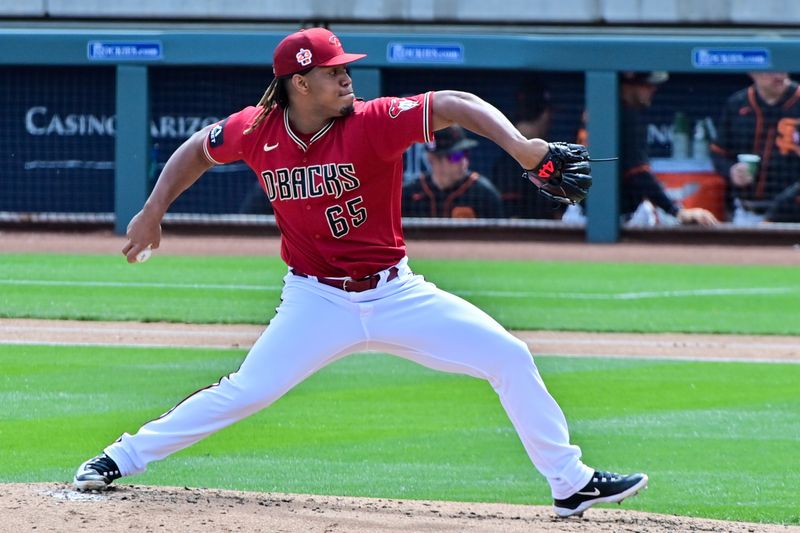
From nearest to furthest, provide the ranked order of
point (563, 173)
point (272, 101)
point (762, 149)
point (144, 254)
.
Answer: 1. point (563, 173)
2. point (272, 101)
3. point (144, 254)
4. point (762, 149)

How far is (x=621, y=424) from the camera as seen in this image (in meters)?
7.73

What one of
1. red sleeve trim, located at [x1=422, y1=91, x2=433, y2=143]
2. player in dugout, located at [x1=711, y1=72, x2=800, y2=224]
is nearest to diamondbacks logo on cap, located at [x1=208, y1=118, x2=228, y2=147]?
red sleeve trim, located at [x1=422, y1=91, x2=433, y2=143]

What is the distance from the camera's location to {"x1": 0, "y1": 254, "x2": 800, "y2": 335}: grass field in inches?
494

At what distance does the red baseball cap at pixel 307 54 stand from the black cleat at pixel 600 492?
6.12 ft

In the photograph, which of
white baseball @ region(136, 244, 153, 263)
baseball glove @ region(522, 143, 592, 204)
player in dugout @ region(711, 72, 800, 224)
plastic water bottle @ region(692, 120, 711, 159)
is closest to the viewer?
baseball glove @ region(522, 143, 592, 204)

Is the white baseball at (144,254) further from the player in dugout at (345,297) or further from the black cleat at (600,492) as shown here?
the black cleat at (600,492)

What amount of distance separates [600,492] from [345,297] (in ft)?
4.04

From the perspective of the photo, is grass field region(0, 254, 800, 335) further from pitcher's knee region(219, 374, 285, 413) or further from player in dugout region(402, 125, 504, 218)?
pitcher's knee region(219, 374, 285, 413)

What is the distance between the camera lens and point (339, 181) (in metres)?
5.04

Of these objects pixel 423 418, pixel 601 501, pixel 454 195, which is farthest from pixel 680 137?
pixel 601 501

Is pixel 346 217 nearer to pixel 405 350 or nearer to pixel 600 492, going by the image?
pixel 405 350

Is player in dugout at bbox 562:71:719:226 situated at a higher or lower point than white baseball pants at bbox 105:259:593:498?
higher

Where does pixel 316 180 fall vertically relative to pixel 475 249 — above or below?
above

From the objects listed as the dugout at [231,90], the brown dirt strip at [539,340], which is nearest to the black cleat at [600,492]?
the brown dirt strip at [539,340]
